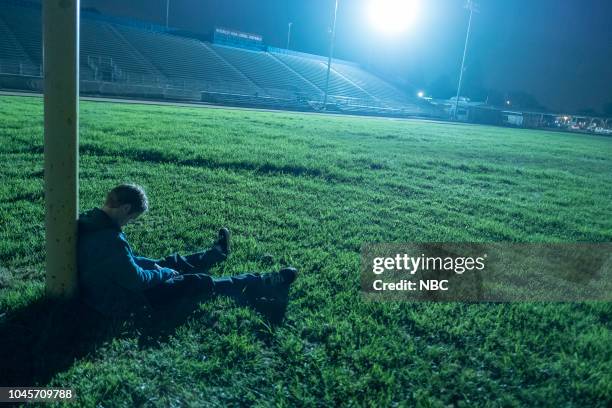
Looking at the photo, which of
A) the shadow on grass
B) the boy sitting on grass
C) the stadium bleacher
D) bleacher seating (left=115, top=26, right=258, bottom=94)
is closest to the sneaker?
the boy sitting on grass

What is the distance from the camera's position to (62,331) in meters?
2.77

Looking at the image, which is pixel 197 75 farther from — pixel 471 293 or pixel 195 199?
pixel 471 293

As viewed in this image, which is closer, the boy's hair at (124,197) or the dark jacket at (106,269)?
the dark jacket at (106,269)

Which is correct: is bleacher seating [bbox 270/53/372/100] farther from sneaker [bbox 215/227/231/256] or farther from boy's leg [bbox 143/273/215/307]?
boy's leg [bbox 143/273/215/307]

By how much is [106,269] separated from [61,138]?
85 cm

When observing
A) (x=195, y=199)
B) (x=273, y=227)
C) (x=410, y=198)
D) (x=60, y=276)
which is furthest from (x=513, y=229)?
(x=60, y=276)

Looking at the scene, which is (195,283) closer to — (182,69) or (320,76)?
(182,69)

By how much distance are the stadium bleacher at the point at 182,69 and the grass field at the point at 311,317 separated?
24.6 meters

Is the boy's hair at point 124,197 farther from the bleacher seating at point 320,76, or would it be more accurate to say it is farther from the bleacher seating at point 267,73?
the bleacher seating at point 320,76

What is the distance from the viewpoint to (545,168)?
40.6ft

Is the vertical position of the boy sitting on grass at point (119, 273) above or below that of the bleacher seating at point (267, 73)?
below

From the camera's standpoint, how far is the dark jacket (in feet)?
9.61

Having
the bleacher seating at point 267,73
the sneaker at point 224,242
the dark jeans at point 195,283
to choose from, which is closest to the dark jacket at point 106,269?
the dark jeans at point 195,283

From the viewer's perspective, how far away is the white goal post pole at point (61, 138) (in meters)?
2.60
